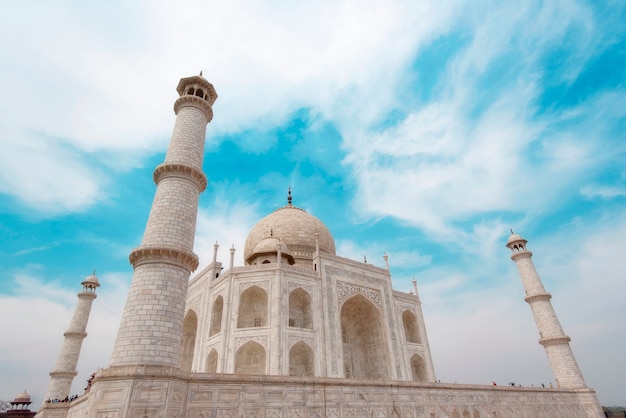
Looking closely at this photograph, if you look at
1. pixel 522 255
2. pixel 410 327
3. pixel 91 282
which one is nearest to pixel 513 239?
pixel 522 255

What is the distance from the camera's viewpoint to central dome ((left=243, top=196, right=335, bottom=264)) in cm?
2538

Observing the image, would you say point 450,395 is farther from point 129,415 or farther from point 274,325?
point 129,415

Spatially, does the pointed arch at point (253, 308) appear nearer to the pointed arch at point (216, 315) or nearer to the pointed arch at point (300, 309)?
the pointed arch at point (216, 315)

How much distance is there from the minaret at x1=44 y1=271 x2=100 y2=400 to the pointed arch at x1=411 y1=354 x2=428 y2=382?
20.0 metres

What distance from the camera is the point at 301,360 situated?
18.4 meters

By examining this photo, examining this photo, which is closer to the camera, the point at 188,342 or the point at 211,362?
the point at 211,362

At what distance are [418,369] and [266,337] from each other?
10.7 meters

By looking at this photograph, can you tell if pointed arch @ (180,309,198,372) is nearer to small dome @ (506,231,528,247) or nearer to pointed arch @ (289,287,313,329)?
pointed arch @ (289,287,313,329)

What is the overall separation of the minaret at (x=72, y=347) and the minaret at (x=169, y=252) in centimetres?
1675

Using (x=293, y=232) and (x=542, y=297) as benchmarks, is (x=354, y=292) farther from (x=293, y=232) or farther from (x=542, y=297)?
(x=542, y=297)

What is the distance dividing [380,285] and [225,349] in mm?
10090

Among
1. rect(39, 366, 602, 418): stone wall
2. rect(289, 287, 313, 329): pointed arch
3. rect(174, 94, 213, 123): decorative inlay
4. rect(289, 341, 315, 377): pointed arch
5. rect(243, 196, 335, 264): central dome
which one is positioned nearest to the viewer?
rect(39, 366, 602, 418): stone wall

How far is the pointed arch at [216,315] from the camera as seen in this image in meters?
19.4

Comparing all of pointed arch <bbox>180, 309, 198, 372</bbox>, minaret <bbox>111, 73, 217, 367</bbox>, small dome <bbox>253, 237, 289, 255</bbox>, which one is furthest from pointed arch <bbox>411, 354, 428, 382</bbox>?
minaret <bbox>111, 73, 217, 367</bbox>
